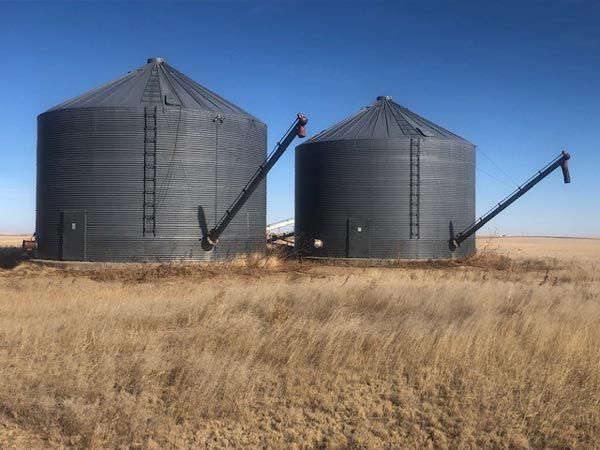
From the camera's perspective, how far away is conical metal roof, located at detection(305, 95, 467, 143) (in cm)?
2883

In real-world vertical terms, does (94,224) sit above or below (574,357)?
above

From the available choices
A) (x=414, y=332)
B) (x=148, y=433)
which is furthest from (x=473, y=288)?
(x=148, y=433)

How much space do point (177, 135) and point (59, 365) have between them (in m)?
16.8

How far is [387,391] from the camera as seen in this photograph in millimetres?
6414

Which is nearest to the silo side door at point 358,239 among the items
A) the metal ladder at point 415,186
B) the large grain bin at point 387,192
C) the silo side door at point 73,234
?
the large grain bin at point 387,192

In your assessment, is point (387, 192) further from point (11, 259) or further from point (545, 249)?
point (545, 249)

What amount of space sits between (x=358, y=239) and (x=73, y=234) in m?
12.1

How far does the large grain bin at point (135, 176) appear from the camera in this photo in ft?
74.2

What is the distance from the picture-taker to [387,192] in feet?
91.5

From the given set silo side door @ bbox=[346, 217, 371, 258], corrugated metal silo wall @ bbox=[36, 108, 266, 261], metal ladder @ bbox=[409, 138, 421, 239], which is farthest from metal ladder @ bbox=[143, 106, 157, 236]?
metal ladder @ bbox=[409, 138, 421, 239]

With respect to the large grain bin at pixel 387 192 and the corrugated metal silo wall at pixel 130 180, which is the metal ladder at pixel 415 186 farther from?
the corrugated metal silo wall at pixel 130 180

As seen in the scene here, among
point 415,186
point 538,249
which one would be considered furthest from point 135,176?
point 538,249

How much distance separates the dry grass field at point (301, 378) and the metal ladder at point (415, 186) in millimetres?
17294

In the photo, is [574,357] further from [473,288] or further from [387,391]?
[473,288]
